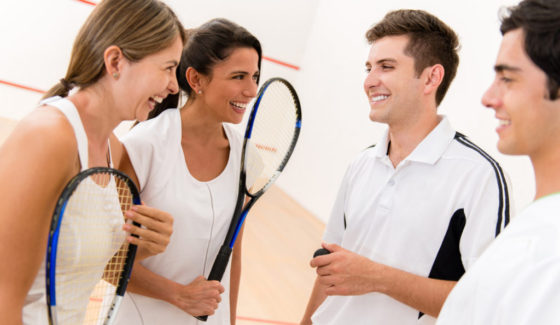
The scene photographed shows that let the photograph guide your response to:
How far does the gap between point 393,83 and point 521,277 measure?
34.2 inches

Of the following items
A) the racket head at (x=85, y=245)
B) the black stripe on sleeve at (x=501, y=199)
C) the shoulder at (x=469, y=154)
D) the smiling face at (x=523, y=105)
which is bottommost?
the racket head at (x=85, y=245)

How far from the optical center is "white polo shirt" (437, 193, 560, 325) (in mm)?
596

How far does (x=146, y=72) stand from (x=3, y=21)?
450 cm

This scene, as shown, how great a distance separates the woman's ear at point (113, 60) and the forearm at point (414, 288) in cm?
71

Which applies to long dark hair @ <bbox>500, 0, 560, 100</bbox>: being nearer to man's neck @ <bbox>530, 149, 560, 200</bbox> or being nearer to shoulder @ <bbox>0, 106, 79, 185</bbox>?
man's neck @ <bbox>530, 149, 560, 200</bbox>

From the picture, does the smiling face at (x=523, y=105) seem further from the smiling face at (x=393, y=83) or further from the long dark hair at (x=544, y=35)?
the smiling face at (x=393, y=83)

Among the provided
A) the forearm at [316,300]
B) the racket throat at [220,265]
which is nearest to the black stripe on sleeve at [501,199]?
the forearm at [316,300]

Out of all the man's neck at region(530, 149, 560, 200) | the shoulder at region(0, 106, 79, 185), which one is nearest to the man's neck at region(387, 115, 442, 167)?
the man's neck at region(530, 149, 560, 200)

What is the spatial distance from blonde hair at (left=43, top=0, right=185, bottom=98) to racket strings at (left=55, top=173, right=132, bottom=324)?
0.20 m

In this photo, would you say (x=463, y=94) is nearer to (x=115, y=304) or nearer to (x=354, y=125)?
(x=354, y=125)

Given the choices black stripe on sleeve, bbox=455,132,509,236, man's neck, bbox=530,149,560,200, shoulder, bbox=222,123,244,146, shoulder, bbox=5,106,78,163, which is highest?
man's neck, bbox=530,149,560,200

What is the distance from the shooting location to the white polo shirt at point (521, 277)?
60 cm

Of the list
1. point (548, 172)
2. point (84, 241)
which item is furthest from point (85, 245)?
point (548, 172)

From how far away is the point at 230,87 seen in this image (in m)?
1.40
